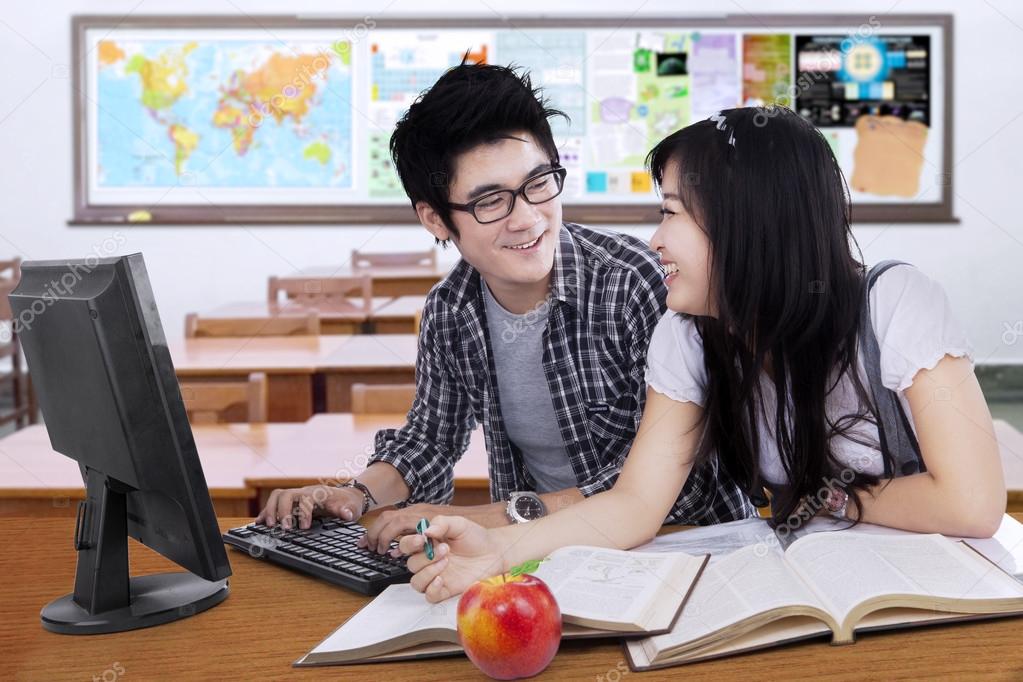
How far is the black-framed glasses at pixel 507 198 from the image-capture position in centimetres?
148

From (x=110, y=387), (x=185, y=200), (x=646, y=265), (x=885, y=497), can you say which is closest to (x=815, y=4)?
(x=185, y=200)

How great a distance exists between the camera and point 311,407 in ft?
10.2

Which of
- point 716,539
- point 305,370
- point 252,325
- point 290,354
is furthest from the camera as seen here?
point 252,325

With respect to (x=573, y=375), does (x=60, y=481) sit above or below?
below

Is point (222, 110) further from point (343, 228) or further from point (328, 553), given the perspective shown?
point (328, 553)

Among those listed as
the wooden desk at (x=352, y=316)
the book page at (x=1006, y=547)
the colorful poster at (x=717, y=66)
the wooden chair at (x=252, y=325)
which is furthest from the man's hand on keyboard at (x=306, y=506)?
the colorful poster at (x=717, y=66)

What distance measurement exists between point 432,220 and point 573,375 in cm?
32

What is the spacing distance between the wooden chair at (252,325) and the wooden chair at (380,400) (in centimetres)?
124

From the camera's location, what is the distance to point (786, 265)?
47.7 inches

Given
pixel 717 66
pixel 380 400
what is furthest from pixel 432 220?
pixel 717 66

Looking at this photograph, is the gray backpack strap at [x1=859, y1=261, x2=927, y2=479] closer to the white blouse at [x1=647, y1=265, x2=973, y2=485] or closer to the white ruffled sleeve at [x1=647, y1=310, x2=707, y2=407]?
the white blouse at [x1=647, y1=265, x2=973, y2=485]

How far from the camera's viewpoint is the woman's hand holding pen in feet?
3.28

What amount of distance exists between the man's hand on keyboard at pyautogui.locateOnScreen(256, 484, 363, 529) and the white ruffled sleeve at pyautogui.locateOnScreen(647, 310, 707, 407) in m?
0.43

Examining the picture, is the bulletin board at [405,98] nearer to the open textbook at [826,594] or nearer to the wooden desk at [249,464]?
the wooden desk at [249,464]
